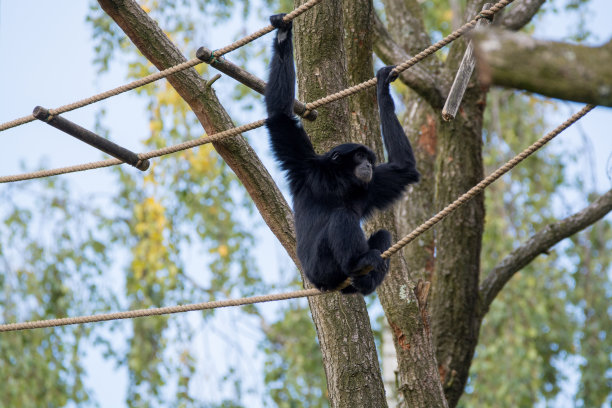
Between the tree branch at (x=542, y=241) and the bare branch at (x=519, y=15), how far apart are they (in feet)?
6.80

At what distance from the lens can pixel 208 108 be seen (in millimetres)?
4926

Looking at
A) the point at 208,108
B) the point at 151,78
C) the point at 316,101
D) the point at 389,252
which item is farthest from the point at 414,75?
the point at 151,78

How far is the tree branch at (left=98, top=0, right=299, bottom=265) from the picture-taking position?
475 centimetres

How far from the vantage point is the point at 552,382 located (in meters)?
12.8

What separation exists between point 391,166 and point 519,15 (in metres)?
3.26

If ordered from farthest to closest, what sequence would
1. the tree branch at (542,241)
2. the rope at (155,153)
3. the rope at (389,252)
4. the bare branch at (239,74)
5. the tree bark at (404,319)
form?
the tree branch at (542,241) < the tree bark at (404,319) < the rope at (155,153) < the bare branch at (239,74) < the rope at (389,252)

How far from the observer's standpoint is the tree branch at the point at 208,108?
15.6 feet

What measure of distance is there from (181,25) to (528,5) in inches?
245

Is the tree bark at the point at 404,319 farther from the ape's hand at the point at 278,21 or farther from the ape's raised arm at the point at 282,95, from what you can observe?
the ape's hand at the point at 278,21

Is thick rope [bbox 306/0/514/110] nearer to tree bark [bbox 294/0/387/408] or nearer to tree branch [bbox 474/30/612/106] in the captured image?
tree bark [bbox 294/0/387/408]

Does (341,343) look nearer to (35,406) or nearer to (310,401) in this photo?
(35,406)

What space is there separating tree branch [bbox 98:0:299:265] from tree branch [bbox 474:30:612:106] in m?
3.44

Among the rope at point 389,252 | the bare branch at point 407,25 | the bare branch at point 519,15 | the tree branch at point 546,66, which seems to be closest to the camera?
the tree branch at point 546,66

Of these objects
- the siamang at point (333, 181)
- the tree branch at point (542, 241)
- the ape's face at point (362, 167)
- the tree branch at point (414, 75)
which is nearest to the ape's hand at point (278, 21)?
the siamang at point (333, 181)
